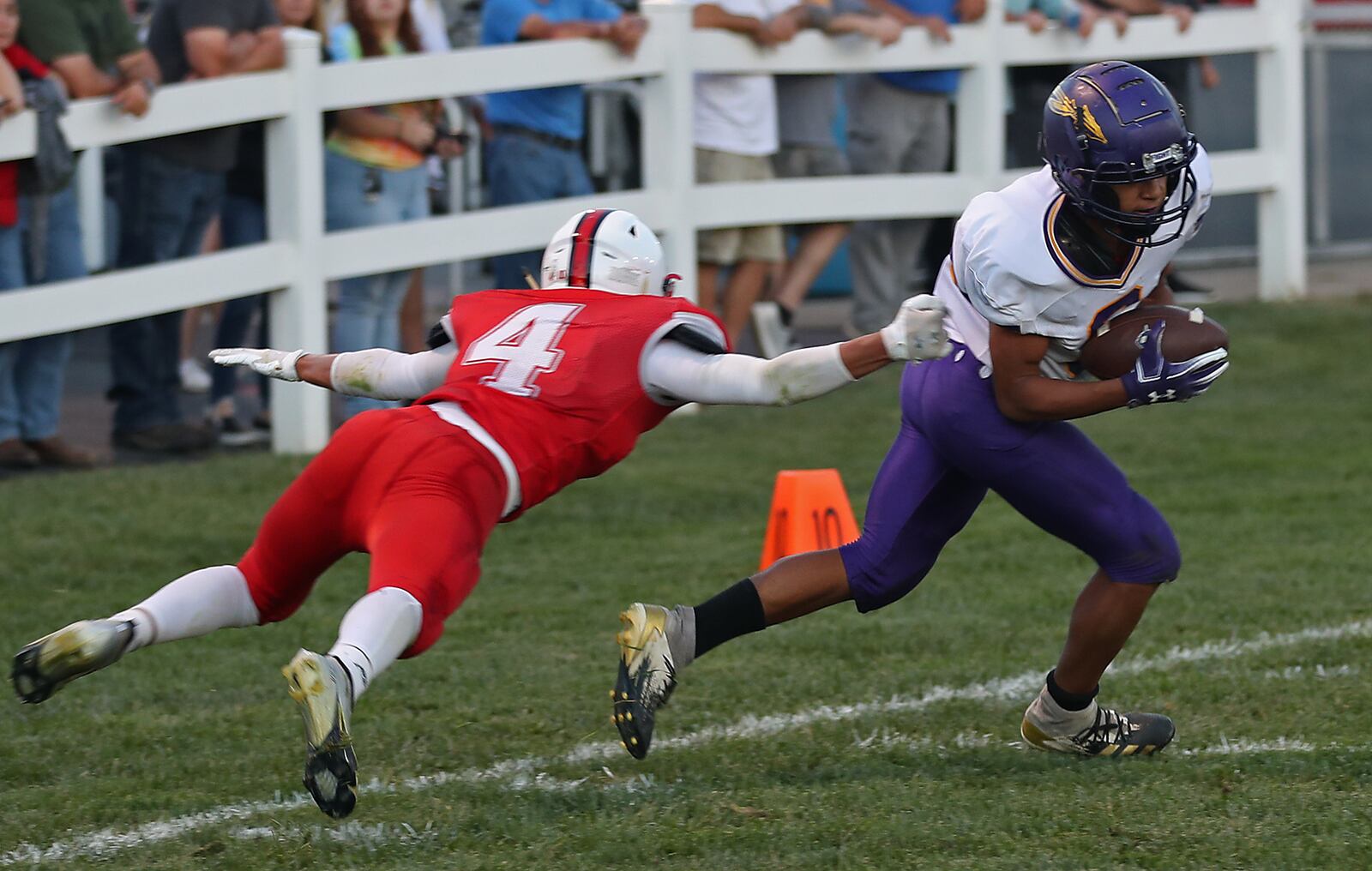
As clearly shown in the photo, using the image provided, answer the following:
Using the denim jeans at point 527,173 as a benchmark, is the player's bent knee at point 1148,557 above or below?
below

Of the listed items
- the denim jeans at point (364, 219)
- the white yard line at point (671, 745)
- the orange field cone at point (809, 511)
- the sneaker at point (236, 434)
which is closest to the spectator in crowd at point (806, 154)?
the denim jeans at point (364, 219)

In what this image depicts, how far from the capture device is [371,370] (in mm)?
4879

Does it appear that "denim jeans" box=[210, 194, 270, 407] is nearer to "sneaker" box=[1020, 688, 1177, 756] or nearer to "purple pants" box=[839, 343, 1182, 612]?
"purple pants" box=[839, 343, 1182, 612]

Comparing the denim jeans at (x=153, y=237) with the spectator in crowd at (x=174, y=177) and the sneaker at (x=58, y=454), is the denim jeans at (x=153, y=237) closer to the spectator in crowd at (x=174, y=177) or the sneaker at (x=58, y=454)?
the spectator in crowd at (x=174, y=177)

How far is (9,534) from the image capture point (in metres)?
7.43

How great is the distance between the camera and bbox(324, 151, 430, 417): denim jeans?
9.05 metres

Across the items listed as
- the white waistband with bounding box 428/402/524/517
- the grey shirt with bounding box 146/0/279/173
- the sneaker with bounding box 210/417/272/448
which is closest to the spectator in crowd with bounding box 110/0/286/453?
the grey shirt with bounding box 146/0/279/173

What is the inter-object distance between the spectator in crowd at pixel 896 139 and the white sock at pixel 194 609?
6765 millimetres

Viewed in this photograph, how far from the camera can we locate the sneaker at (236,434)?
30.3 ft

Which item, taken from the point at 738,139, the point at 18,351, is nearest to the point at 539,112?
the point at 738,139

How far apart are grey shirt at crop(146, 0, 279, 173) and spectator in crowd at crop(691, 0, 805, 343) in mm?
2313

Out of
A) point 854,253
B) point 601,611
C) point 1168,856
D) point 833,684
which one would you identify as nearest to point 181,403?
point 854,253

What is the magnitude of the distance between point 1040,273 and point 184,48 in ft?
17.2

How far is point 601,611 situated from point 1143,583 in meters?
2.24
